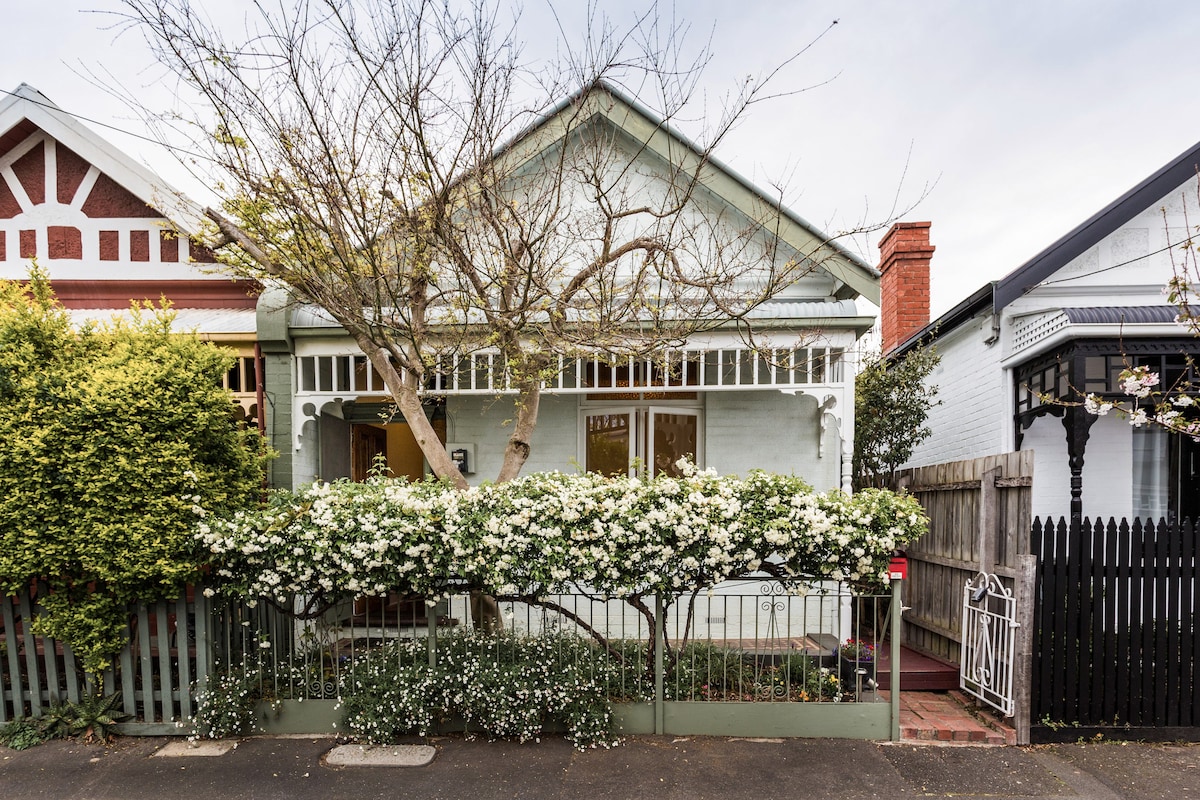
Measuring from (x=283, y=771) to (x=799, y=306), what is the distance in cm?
612

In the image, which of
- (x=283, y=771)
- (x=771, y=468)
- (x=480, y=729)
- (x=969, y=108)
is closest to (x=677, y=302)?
(x=771, y=468)

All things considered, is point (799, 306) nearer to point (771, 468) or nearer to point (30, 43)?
point (771, 468)

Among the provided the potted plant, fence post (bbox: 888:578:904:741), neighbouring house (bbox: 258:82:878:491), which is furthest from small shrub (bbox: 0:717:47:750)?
fence post (bbox: 888:578:904:741)

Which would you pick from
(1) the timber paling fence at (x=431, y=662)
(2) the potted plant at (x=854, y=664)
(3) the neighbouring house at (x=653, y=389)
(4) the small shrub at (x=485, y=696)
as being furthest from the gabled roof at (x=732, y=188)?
(4) the small shrub at (x=485, y=696)

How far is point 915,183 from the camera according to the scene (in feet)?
18.9

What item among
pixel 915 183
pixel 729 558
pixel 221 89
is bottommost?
pixel 729 558

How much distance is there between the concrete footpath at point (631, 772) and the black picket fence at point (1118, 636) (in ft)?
0.63

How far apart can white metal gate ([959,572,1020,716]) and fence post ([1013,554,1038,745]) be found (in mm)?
40

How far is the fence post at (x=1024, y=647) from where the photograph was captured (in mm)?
5023

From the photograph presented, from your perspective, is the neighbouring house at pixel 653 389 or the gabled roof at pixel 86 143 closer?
the neighbouring house at pixel 653 389

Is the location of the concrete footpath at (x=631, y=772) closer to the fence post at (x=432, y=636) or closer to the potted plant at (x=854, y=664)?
the potted plant at (x=854, y=664)

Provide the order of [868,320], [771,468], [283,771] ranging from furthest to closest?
1. [771,468]
2. [868,320]
3. [283,771]

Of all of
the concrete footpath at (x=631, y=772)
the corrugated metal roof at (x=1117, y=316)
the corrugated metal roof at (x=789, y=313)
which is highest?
the corrugated metal roof at (x=789, y=313)

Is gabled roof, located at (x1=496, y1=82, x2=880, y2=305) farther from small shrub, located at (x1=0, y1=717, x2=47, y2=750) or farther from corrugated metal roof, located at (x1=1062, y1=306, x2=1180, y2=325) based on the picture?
small shrub, located at (x1=0, y1=717, x2=47, y2=750)
